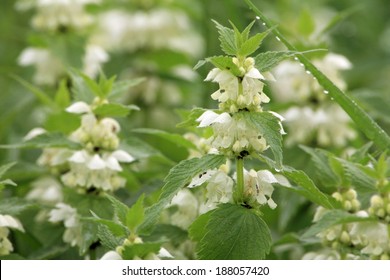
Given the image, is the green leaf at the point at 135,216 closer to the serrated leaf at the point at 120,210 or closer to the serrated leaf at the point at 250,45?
the serrated leaf at the point at 120,210

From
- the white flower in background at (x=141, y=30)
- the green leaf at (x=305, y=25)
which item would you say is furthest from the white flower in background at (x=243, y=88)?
the white flower in background at (x=141, y=30)

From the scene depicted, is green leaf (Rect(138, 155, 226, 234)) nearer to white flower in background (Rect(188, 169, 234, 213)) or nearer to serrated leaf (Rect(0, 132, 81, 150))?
white flower in background (Rect(188, 169, 234, 213))

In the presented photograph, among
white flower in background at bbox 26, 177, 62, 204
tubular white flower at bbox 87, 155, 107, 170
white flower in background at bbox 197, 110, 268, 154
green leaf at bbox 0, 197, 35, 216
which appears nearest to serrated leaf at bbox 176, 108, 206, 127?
white flower in background at bbox 197, 110, 268, 154

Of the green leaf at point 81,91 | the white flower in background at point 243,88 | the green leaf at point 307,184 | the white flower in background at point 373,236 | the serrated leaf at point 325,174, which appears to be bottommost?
the white flower in background at point 373,236

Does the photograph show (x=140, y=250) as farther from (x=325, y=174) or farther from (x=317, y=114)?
(x=317, y=114)

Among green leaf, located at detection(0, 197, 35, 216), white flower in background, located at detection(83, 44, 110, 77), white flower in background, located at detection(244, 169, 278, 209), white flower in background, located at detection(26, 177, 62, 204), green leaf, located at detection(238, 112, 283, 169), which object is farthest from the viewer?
white flower in background, located at detection(83, 44, 110, 77)

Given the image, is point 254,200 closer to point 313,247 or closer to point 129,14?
point 313,247
